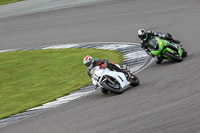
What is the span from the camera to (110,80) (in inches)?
475

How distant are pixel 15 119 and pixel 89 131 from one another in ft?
11.1

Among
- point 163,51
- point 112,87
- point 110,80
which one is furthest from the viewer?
point 163,51

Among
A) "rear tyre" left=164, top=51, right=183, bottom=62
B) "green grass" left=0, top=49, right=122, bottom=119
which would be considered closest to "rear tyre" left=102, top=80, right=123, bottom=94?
"green grass" left=0, top=49, right=122, bottom=119

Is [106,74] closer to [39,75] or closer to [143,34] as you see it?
[143,34]

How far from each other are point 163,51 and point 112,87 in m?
3.03

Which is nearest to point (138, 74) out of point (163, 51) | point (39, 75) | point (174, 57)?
point (163, 51)

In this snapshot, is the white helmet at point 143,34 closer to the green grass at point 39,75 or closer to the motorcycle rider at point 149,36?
the motorcycle rider at point 149,36

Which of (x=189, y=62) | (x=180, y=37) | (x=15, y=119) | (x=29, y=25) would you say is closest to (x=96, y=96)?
(x=15, y=119)

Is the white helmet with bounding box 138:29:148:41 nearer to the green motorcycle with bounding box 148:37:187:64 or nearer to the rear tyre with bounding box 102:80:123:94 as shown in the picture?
the green motorcycle with bounding box 148:37:187:64

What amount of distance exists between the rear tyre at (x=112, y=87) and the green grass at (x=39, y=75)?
203 centimetres

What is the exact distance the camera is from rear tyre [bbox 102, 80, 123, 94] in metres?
11.9

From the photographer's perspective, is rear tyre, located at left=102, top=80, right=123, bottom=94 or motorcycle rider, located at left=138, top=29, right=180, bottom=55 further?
motorcycle rider, located at left=138, top=29, right=180, bottom=55

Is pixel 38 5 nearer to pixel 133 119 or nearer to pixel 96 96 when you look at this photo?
pixel 96 96

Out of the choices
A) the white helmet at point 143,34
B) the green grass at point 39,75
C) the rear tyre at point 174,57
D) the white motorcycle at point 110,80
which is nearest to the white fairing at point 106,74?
the white motorcycle at point 110,80
